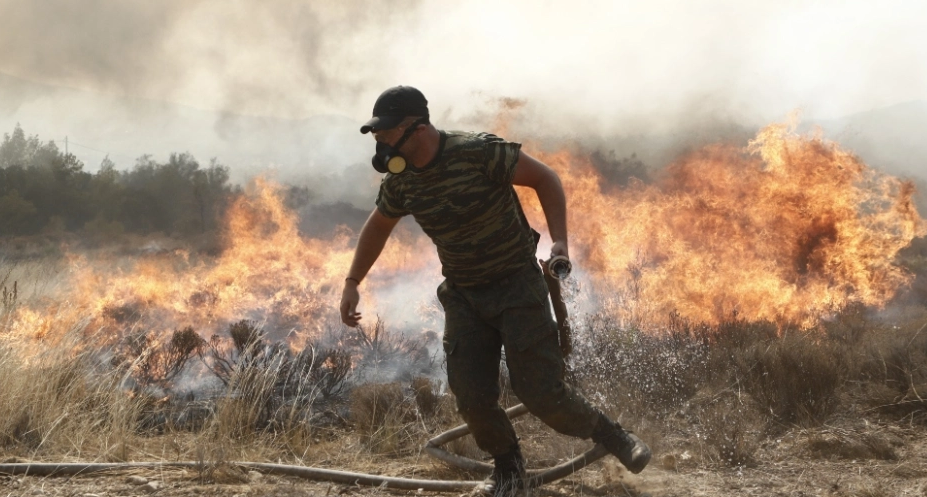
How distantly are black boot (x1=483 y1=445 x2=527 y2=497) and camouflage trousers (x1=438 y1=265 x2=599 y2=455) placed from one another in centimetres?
7

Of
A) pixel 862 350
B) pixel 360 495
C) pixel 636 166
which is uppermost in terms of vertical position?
pixel 636 166

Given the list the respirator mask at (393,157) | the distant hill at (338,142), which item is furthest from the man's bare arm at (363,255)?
the distant hill at (338,142)

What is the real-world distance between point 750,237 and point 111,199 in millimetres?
24730

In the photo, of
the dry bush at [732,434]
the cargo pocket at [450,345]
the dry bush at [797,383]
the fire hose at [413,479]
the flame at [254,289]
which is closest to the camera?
the cargo pocket at [450,345]

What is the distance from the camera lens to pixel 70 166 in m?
30.1

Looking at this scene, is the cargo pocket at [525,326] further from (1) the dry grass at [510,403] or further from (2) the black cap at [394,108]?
(1) the dry grass at [510,403]

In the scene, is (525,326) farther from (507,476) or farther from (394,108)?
(394,108)

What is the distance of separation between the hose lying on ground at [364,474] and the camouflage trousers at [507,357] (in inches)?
8.6

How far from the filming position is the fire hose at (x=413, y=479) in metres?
3.63

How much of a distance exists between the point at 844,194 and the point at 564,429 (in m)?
9.38

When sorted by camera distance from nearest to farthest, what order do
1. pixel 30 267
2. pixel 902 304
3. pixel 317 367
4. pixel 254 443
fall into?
pixel 254 443
pixel 317 367
pixel 902 304
pixel 30 267

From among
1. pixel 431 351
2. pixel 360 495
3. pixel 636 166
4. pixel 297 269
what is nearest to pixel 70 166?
pixel 297 269

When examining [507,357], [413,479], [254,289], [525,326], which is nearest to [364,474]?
[413,479]

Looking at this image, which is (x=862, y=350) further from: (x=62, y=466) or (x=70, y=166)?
(x=70, y=166)
